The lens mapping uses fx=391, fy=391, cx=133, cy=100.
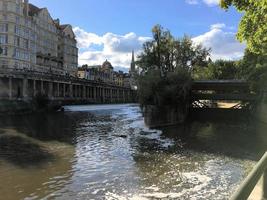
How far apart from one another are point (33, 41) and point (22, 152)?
10330 cm

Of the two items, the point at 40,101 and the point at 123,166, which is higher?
the point at 40,101

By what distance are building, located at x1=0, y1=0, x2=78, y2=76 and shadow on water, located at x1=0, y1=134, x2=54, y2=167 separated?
2291 inches

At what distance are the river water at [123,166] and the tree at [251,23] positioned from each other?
6.51 meters

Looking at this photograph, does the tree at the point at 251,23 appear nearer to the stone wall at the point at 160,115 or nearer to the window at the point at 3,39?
the stone wall at the point at 160,115

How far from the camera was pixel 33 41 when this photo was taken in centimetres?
12400

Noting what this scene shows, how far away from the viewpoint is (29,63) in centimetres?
11981

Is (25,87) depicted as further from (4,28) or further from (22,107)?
(4,28)

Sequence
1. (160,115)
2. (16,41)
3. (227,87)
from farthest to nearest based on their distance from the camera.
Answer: (16,41), (227,87), (160,115)

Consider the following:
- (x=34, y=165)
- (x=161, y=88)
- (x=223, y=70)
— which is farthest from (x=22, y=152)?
(x=223, y=70)

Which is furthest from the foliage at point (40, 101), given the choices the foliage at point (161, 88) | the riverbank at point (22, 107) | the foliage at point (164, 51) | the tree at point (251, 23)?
the tree at point (251, 23)

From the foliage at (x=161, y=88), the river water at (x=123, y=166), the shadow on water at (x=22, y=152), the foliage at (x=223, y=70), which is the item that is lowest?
the river water at (x=123, y=166)

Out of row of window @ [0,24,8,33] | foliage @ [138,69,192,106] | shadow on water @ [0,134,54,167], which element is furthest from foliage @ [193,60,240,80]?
shadow on water @ [0,134,54,167]

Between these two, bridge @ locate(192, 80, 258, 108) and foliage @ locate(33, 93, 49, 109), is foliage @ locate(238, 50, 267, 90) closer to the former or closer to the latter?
bridge @ locate(192, 80, 258, 108)

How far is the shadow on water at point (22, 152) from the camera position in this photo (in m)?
22.6
